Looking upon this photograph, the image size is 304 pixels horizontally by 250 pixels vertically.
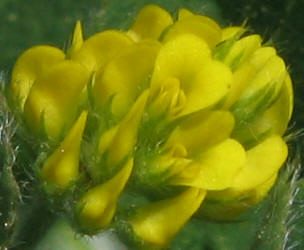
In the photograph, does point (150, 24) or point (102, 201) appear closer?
point (102, 201)

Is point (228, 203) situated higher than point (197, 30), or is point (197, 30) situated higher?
point (197, 30)

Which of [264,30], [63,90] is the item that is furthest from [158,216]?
[264,30]

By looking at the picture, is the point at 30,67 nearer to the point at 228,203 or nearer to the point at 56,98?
the point at 56,98

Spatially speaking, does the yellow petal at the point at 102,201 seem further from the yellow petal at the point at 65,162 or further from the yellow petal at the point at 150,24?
the yellow petal at the point at 150,24

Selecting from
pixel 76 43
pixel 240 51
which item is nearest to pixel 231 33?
pixel 240 51

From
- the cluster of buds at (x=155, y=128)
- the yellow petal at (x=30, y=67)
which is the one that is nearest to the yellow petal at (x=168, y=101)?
the cluster of buds at (x=155, y=128)

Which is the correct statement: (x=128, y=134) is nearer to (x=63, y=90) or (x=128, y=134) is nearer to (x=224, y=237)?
(x=63, y=90)

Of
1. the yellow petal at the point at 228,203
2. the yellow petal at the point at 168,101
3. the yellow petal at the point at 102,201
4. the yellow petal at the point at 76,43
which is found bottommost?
the yellow petal at the point at 228,203

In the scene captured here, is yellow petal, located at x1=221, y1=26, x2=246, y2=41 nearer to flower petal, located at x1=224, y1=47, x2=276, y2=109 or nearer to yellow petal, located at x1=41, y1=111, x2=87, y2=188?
flower petal, located at x1=224, y1=47, x2=276, y2=109
